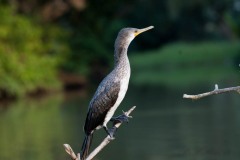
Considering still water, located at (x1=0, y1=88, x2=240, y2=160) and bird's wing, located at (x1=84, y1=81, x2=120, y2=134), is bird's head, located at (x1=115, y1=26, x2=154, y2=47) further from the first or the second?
still water, located at (x1=0, y1=88, x2=240, y2=160)

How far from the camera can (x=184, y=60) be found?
164 feet

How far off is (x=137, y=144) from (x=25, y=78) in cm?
1454

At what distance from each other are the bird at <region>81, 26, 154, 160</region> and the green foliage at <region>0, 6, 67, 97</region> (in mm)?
20533

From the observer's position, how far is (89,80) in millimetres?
40469

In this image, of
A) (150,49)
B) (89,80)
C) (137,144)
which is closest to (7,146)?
(137,144)

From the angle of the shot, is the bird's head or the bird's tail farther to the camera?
the bird's head

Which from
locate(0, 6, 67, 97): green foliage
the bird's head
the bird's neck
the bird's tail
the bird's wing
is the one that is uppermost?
locate(0, 6, 67, 97): green foliage

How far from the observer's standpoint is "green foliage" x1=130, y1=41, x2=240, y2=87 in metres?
41.4

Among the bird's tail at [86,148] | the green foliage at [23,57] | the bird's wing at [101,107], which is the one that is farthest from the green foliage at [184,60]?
the bird's tail at [86,148]

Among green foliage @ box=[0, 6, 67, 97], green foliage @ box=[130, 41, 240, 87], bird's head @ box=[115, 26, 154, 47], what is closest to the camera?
bird's head @ box=[115, 26, 154, 47]

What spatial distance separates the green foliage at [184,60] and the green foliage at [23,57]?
14.2 ft

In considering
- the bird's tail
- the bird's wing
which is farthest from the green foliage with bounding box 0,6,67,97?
the bird's tail

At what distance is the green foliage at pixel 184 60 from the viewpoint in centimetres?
4144

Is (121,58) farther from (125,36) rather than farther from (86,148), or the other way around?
(86,148)
